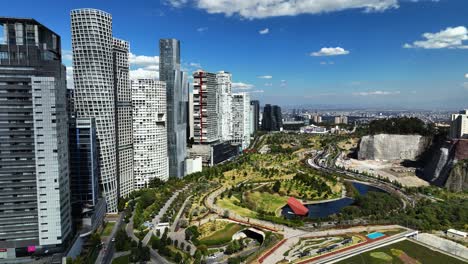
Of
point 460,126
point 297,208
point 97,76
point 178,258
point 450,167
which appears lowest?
point 178,258

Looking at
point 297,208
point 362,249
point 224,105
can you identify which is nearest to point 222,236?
point 297,208

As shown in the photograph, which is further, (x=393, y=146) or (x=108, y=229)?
(x=393, y=146)

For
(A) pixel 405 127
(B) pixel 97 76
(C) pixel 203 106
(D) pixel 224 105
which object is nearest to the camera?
(B) pixel 97 76

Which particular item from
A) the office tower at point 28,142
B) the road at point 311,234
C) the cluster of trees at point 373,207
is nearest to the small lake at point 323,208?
the cluster of trees at point 373,207

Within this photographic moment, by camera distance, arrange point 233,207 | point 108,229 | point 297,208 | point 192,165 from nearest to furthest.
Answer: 1. point 108,229
2. point 297,208
3. point 233,207
4. point 192,165

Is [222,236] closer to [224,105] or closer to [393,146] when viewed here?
[224,105]

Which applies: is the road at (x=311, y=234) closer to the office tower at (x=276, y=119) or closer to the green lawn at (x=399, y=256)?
the green lawn at (x=399, y=256)
